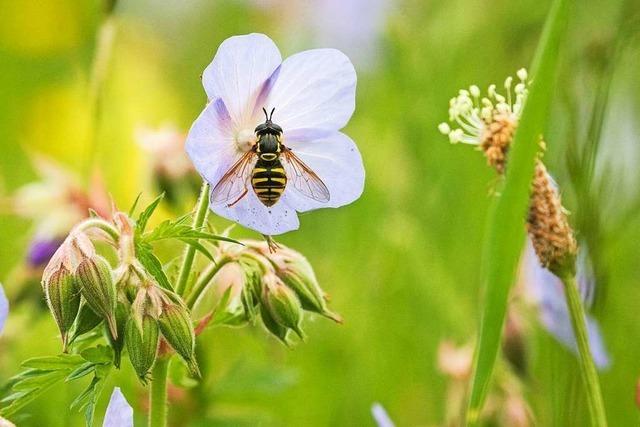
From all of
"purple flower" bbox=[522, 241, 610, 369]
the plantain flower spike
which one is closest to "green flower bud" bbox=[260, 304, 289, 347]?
the plantain flower spike

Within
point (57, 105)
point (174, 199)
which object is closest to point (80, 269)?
point (174, 199)

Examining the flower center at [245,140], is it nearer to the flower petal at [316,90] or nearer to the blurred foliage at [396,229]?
the flower petal at [316,90]

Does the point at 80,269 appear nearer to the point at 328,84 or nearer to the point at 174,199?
the point at 328,84

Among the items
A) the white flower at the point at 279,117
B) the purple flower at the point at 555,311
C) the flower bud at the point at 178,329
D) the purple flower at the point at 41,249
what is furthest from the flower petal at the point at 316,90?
the purple flower at the point at 41,249

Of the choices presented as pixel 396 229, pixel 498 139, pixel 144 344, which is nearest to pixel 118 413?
pixel 144 344

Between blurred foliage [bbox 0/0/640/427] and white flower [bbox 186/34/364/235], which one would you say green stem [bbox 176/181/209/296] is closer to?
white flower [bbox 186/34/364/235]

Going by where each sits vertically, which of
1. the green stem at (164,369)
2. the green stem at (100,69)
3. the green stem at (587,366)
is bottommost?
the green stem at (587,366)
